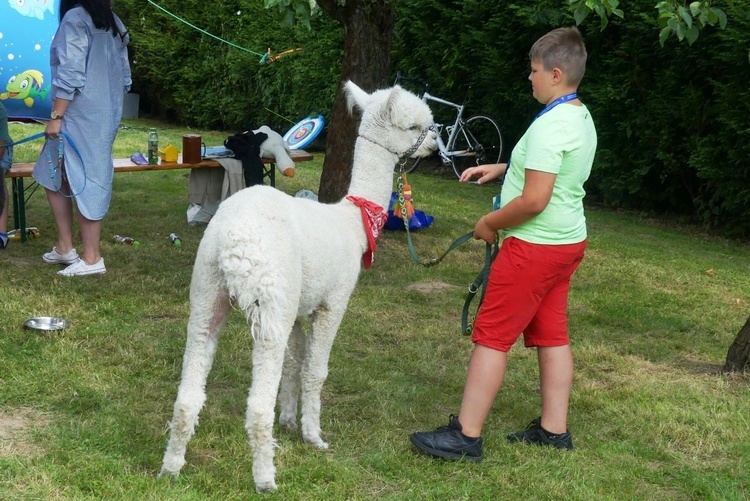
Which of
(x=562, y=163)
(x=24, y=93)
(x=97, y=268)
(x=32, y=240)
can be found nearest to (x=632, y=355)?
(x=562, y=163)

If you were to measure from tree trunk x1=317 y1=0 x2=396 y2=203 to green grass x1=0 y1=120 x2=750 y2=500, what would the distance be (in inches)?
35.1

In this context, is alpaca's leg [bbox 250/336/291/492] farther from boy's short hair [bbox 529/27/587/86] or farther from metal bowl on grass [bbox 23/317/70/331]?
metal bowl on grass [bbox 23/317/70/331]


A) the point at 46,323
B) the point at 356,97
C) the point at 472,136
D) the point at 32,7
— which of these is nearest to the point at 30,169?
the point at 46,323

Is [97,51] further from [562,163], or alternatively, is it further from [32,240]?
[562,163]

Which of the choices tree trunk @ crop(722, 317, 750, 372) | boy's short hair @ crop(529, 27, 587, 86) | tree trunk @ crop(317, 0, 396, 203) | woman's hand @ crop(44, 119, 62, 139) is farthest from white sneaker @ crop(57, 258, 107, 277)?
tree trunk @ crop(722, 317, 750, 372)

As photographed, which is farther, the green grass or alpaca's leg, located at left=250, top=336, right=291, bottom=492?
the green grass

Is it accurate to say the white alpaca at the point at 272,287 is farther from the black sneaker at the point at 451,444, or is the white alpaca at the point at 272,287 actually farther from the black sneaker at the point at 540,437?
the black sneaker at the point at 540,437

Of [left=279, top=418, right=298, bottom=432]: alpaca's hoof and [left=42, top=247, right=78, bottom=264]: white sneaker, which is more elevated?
[left=279, top=418, right=298, bottom=432]: alpaca's hoof

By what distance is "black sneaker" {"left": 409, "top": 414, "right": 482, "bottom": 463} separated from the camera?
3746mm

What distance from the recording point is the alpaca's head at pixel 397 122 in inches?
156

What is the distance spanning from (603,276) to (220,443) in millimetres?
4587

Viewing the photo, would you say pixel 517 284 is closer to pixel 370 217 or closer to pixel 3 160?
pixel 370 217

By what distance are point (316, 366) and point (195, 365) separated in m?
0.70

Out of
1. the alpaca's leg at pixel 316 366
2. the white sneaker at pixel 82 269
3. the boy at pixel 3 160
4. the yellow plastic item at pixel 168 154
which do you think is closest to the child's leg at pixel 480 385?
the alpaca's leg at pixel 316 366
